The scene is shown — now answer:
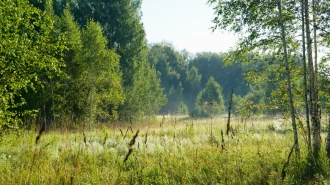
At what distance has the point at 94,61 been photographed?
1686 centimetres

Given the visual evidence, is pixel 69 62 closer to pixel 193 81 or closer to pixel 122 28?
pixel 122 28

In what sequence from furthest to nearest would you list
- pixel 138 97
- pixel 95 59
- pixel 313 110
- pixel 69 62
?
1. pixel 138 97
2. pixel 69 62
3. pixel 95 59
4. pixel 313 110

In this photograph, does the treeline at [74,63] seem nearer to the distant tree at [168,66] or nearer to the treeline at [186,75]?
the treeline at [186,75]

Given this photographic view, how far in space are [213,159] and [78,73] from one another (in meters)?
14.9

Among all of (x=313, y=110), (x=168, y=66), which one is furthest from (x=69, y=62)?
(x=168, y=66)

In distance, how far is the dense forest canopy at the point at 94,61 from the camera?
6898mm

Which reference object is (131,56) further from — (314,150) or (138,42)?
(314,150)

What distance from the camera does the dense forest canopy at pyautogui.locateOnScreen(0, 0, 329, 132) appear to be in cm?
690

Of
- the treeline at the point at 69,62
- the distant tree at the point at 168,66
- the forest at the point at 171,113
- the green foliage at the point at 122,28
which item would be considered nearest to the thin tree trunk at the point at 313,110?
the forest at the point at 171,113

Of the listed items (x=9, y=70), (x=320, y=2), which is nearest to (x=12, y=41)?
(x=9, y=70)

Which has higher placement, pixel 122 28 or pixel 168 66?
pixel 168 66

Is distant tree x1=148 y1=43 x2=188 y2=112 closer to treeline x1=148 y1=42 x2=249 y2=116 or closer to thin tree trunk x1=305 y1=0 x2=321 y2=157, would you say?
treeline x1=148 y1=42 x2=249 y2=116

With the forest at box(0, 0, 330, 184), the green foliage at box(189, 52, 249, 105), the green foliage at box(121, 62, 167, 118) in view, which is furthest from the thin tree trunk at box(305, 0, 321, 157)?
the green foliage at box(189, 52, 249, 105)

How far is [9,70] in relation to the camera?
740 centimetres
